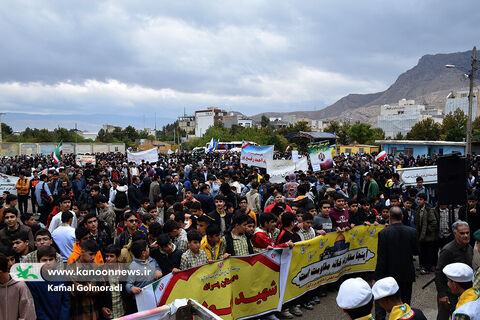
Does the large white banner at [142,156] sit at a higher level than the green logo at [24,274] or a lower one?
higher

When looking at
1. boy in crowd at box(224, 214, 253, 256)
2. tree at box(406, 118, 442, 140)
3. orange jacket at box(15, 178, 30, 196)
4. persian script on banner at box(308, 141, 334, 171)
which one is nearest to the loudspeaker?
boy in crowd at box(224, 214, 253, 256)

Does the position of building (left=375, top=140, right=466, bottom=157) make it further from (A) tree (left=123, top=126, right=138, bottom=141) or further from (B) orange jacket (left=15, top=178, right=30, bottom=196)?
(A) tree (left=123, top=126, right=138, bottom=141)

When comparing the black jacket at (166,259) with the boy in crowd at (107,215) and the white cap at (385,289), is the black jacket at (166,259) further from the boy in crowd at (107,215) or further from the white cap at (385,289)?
the boy in crowd at (107,215)

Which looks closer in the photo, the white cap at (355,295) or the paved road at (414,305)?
the white cap at (355,295)

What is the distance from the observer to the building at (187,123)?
154 metres

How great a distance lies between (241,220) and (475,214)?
577 centimetres

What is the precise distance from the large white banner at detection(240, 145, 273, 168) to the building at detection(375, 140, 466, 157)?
22640mm

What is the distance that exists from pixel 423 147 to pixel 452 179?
104 feet

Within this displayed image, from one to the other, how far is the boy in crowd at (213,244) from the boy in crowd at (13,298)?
7.15ft

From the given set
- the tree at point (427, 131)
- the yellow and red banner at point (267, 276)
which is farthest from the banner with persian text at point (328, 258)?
the tree at point (427, 131)


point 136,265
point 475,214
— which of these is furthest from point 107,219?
point 475,214

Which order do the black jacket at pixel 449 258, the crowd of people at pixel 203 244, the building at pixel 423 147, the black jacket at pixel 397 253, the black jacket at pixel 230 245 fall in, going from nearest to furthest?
1. the crowd of people at pixel 203 244
2. the black jacket at pixel 449 258
3. the black jacket at pixel 397 253
4. the black jacket at pixel 230 245
5. the building at pixel 423 147

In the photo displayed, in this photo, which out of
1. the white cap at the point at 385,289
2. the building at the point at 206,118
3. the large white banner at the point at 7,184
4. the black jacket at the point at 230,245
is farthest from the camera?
the building at the point at 206,118

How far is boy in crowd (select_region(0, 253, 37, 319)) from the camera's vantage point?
10.4ft
